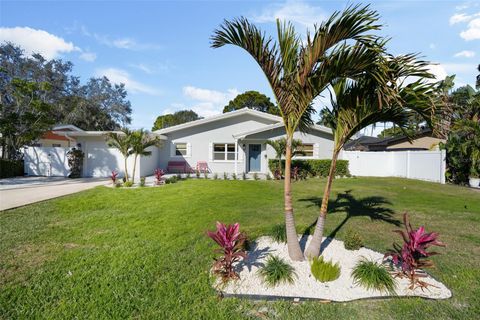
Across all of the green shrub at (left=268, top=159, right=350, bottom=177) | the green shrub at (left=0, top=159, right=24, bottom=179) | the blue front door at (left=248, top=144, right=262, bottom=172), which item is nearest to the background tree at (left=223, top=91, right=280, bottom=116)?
the blue front door at (left=248, top=144, right=262, bottom=172)

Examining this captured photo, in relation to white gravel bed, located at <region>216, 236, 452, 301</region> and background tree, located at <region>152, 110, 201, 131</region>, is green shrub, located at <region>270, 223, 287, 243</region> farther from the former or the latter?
background tree, located at <region>152, 110, 201, 131</region>

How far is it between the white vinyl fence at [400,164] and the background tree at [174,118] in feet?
150

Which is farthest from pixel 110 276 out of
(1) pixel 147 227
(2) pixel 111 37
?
(2) pixel 111 37

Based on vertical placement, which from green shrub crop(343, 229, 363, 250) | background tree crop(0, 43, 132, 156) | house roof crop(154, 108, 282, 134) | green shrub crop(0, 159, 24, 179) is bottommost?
green shrub crop(343, 229, 363, 250)

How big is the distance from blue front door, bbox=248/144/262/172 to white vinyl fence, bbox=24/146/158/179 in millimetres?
7333

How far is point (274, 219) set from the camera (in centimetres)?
687

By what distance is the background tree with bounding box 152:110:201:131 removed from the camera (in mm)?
59344

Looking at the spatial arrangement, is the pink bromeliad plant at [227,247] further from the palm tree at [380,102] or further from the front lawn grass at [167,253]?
the palm tree at [380,102]

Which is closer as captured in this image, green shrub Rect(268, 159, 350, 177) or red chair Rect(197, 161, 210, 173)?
green shrub Rect(268, 159, 350, 177)

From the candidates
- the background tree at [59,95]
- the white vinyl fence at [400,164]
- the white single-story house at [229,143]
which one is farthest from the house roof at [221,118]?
the background tree at [59,95]

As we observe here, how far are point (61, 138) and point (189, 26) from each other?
24.7 metres

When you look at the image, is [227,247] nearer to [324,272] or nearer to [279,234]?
[324,272]

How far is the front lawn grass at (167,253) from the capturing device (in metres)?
3.04

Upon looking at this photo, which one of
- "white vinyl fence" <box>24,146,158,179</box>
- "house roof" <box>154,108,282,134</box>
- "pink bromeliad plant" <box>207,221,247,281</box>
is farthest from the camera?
"house roof" <box>154,108,282,134</box>
